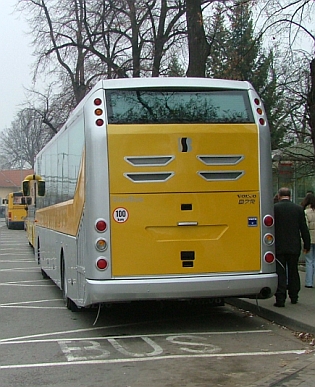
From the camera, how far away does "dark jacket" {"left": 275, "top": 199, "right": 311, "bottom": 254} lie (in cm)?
1102

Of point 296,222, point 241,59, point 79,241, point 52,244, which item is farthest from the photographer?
point 241,59

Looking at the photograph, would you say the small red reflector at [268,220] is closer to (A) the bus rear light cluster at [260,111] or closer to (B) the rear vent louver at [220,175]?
(B) the rear vent louver at [220,175]

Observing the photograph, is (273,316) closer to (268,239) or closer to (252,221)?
(268,239)

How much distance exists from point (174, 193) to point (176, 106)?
1.23 m

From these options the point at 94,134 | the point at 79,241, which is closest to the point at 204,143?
the point at 94,134

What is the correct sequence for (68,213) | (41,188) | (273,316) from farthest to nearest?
(41,188), (68,213), (273,316)

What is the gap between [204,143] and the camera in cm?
934

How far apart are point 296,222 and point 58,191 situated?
4631 millimetres

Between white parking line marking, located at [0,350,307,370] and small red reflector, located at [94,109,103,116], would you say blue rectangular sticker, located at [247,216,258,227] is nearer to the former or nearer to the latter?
white parking line marking, located at [0,350,307,370]

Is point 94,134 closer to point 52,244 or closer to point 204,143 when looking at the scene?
point 204,143

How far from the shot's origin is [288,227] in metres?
11.1

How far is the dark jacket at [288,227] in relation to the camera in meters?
11.0

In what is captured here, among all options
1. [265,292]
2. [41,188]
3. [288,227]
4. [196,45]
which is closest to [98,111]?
[265,292]

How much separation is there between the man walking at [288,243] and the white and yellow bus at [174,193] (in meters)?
1.61
